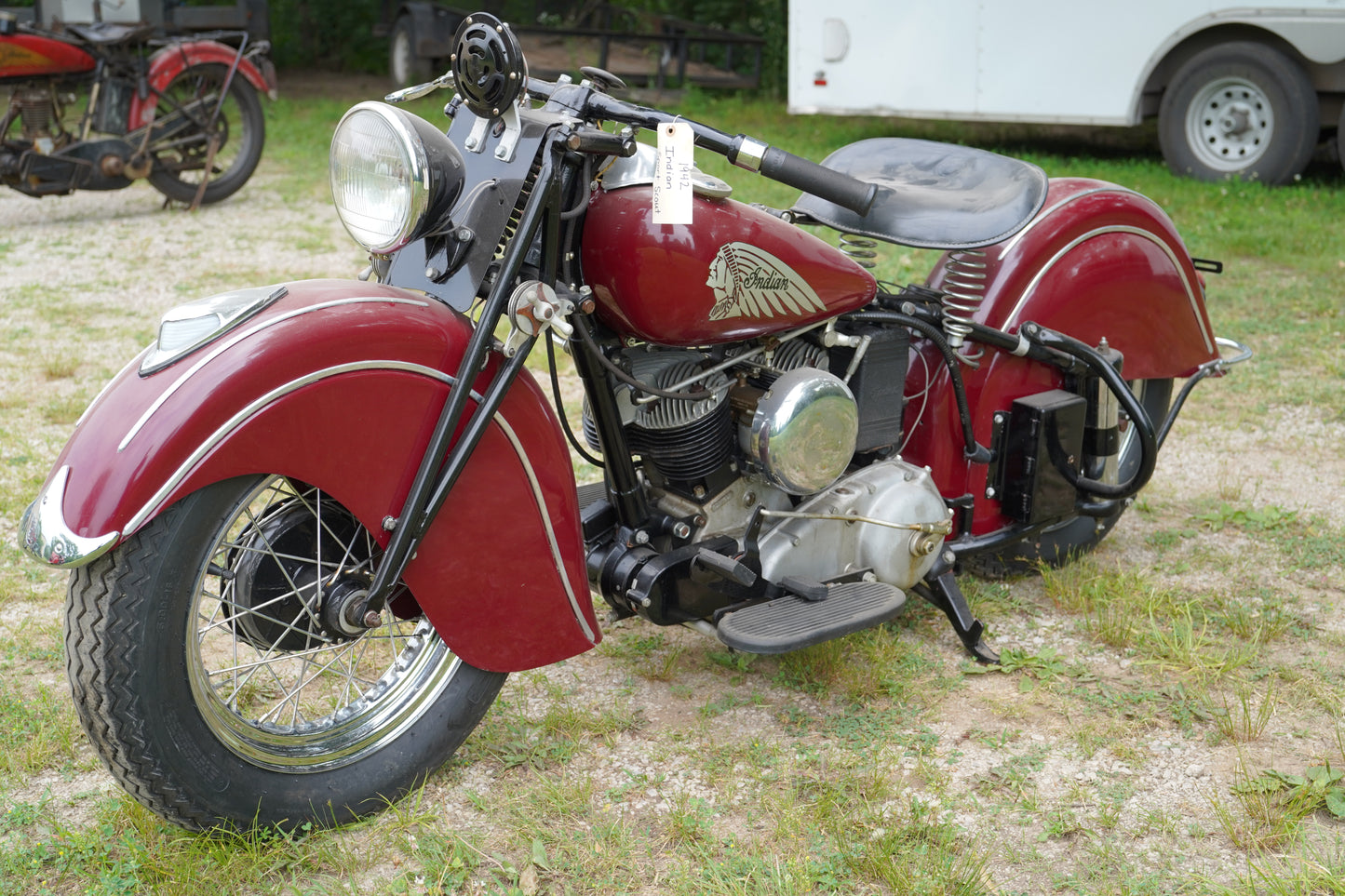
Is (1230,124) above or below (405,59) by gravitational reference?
below

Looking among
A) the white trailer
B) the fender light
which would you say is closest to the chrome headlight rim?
the fender light

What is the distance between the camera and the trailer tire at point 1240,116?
312 inches

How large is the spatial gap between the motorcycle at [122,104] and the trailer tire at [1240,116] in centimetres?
609

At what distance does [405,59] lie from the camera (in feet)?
44.5

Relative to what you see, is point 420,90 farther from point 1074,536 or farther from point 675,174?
point 1074,536

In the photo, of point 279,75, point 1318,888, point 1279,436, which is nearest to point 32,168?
point 1279,436

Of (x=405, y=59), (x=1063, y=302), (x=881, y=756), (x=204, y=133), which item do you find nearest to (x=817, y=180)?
(x=1063, y=302)

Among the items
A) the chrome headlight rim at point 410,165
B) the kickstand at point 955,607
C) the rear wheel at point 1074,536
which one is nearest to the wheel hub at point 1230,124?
the rear wheel at point 1074,536

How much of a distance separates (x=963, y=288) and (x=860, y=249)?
1.05 feet

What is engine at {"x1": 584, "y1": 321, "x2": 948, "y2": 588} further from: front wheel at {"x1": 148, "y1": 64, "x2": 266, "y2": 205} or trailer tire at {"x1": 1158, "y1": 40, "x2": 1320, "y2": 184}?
trailer tire at {"x1": 1158, "y1": 40, "x2": 1320, "y2": 184}

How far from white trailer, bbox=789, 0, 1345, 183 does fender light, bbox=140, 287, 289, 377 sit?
7.38m

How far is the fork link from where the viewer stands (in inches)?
123

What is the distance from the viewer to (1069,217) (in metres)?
3.23

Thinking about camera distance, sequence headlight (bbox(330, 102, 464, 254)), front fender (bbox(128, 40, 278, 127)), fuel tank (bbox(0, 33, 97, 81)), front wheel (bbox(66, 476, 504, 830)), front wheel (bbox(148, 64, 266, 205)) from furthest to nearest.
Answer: front wheel (bbox(148, 64, 266, 205)) < front fender (bbox(128, 40, 278, 127)) < fuel tank (bbox(0, 33, 97, 81)) < headlight (bbox(330, 102, 464, 254)) < front wheel (bbox(66, 476, 504, 830))
